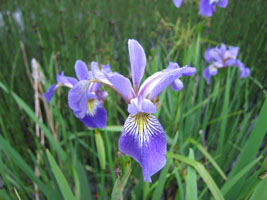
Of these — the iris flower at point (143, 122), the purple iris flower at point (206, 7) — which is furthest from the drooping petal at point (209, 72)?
the iris flower at point (143, 122)

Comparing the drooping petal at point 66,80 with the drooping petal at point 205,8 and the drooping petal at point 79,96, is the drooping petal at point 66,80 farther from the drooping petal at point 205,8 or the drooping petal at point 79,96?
the drooping petal at point 205,8

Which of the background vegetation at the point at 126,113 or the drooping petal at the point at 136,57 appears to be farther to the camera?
the background vegetation at the point at 126,113

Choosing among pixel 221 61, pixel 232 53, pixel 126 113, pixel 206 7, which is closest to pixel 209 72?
pixel 221 61

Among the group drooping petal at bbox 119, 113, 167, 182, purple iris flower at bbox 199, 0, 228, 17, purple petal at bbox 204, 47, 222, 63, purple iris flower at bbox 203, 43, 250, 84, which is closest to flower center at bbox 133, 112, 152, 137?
drooping petal at bbox 119, 113, 167, 182

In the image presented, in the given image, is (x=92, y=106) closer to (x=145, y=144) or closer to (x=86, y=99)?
(x=86, y=99)

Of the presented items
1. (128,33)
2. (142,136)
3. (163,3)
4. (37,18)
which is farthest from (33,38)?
(142,136)

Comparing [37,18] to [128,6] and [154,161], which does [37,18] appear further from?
[154,161]
